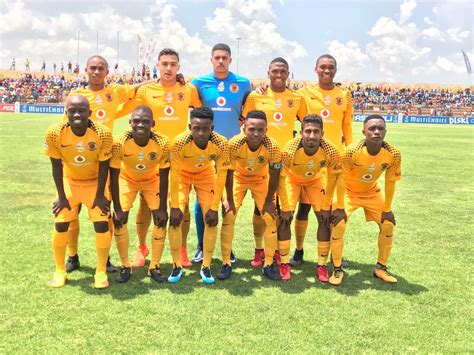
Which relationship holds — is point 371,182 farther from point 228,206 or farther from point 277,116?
point 228,206

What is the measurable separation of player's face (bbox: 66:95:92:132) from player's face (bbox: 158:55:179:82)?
139 centimetres

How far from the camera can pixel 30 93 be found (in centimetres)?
4784

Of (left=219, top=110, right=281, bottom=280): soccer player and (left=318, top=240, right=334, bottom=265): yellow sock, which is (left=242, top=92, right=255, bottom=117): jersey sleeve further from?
(left=318, top=240, right=334, bottom=265): yellow sock

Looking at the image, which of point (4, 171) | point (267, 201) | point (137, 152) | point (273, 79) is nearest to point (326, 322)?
point (267, 201)

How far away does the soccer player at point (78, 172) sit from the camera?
477 cm

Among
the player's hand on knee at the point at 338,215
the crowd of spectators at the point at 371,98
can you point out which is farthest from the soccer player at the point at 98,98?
the crowd of spectators at the point at 371,98

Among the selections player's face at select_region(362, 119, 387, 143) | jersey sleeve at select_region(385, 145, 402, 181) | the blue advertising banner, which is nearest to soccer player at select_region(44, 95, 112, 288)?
player's face at select_region(362, 119, 387, 143)

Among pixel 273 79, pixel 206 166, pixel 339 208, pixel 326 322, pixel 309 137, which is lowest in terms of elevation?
pixel 326 322

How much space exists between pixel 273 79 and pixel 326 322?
320 centimetres

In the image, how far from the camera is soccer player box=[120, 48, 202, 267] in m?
5.80

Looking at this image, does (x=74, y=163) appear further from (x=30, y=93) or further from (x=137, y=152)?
(x=30, y=93)

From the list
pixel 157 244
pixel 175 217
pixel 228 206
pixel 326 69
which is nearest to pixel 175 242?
pixel 157 244

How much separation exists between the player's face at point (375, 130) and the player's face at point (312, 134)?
60cm

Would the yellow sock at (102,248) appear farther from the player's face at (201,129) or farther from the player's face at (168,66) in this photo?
the player's face at (168,66)
